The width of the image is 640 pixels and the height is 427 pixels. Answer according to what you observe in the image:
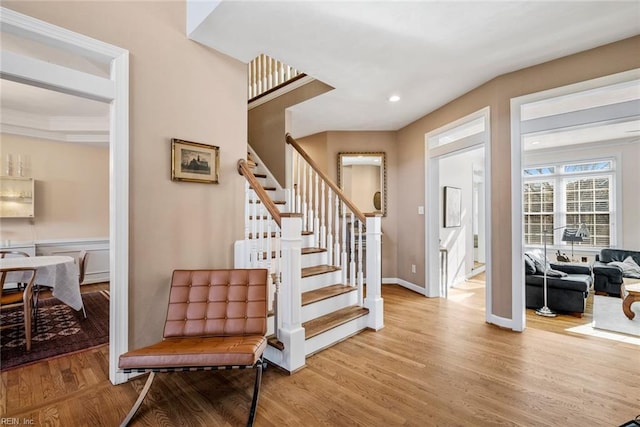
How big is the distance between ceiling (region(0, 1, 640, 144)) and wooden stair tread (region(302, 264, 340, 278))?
2.10 metres

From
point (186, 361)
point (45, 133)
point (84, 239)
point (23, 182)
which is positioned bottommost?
point (186, 361)

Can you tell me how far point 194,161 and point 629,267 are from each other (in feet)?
20.7

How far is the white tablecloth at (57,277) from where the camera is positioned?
10.1 ft

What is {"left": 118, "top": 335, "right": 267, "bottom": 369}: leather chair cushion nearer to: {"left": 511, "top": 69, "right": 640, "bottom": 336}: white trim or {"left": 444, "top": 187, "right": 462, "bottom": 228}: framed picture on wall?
{"left": 511, "top": 69, "right": 640, "bottom": 336}: white trim

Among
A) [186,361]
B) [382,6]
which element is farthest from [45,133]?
[382,6]

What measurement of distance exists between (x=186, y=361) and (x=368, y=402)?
1165 millimetres

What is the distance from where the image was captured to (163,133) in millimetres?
2340

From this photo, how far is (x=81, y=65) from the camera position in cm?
296

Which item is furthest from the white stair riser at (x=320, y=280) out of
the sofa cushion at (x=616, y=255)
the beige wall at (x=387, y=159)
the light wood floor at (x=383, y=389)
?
the sofa cushion at (x=616, y=255)

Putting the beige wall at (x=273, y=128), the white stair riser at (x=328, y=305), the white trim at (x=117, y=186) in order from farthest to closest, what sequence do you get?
the beige wall at (x=273, y=128) < the white stair riser at (x=328, y=305) < the white trim at (x=117, y=186)

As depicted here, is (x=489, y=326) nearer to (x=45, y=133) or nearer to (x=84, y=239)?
(x=84, y=239)

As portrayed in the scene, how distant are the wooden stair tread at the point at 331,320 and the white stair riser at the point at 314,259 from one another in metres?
0.66

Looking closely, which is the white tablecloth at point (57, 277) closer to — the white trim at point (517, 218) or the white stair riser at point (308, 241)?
the white stair riser at point (308, 241)

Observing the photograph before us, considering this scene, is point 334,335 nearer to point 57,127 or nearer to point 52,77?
point 52,77
